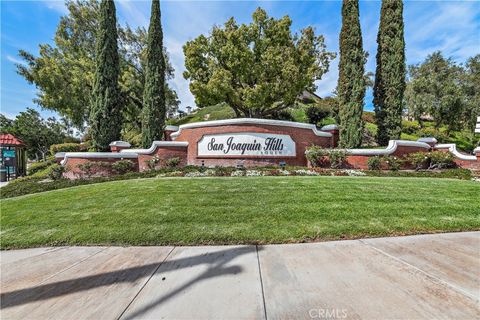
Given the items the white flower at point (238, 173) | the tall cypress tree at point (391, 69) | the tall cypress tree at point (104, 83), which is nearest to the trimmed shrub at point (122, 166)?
the tall cypress tree at point (104, 83)

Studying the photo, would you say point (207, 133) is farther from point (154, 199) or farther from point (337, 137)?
point (337, 137)

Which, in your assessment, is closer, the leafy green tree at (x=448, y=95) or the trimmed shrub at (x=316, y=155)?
the trimmed shrub at (x=316, y=155)

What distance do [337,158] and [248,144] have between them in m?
4.72

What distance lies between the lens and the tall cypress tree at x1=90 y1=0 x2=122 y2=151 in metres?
15.6

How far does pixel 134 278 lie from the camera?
2926 mm

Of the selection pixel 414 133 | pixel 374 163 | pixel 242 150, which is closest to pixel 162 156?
pixel 242 150

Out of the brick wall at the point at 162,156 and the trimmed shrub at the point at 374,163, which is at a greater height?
the brick wall at the point at 162,156

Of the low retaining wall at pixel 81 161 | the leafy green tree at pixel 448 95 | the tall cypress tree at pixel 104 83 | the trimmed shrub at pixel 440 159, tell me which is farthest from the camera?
the leafy green tree at pixel 448 95

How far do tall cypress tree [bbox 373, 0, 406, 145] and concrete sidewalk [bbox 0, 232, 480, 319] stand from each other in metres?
13.6

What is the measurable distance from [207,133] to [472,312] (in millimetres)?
11036

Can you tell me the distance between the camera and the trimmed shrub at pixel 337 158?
38.1 feet

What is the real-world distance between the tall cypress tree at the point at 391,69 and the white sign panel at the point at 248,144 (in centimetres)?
844

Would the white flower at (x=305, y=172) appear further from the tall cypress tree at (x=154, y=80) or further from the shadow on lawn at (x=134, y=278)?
the tall cypress tree at (x=154, y=80)

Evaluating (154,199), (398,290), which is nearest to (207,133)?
(154,199)
